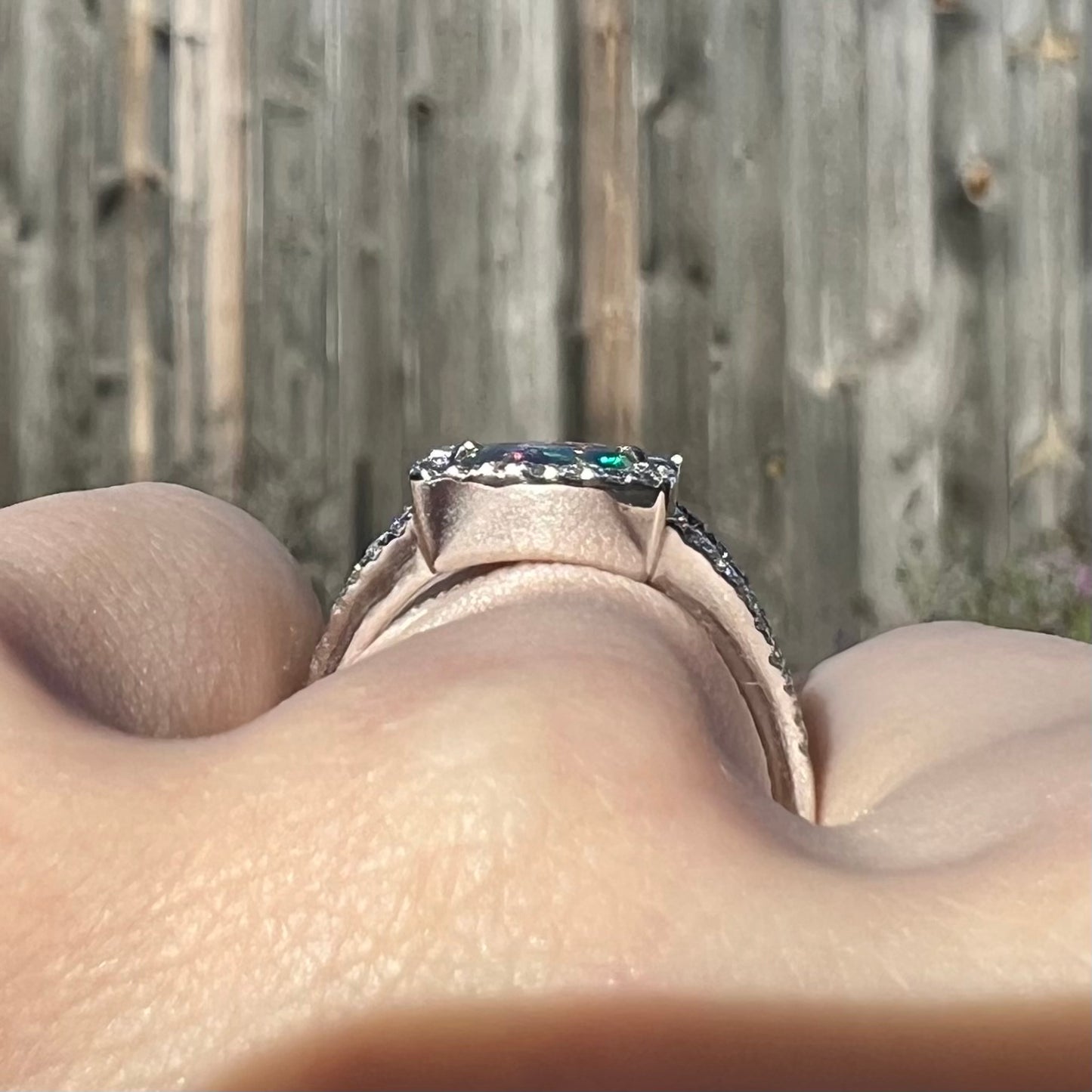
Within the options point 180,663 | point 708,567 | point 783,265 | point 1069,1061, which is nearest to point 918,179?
point 783,265

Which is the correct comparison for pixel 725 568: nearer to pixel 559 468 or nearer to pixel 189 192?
pixel 559 468

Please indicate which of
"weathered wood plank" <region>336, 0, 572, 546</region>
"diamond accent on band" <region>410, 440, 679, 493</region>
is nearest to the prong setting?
"diamond accent on band" <region>410, 440, 679, 493</region>

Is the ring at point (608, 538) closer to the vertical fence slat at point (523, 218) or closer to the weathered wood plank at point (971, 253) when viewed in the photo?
the vertical fence slat at point (523, 218)

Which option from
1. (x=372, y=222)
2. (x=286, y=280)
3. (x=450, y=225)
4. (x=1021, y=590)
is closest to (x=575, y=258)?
(x=450, y=225)

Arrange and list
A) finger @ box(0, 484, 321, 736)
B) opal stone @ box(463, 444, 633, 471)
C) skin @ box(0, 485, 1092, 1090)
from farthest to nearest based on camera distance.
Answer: opal stone @ box(463, 444, 633, 471)
finger @ box(0, 484, 321, 736)
skin @ box(0, 485, 1092, 1090)

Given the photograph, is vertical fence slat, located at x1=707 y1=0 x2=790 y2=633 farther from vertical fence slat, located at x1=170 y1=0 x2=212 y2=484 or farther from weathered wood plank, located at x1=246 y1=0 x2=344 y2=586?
vertical fence slat, located at x1=170 y1=0 x2=212 y2=484

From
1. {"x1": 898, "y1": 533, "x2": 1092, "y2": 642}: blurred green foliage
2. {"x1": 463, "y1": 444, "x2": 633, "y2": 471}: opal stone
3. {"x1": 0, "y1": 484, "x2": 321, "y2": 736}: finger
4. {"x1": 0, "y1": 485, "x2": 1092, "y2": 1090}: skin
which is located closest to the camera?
{"x1": 0, "y1": 485, "x2": 1092, "y2": 1090}: skin

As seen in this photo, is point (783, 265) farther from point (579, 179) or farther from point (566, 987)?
point (566, 987)
